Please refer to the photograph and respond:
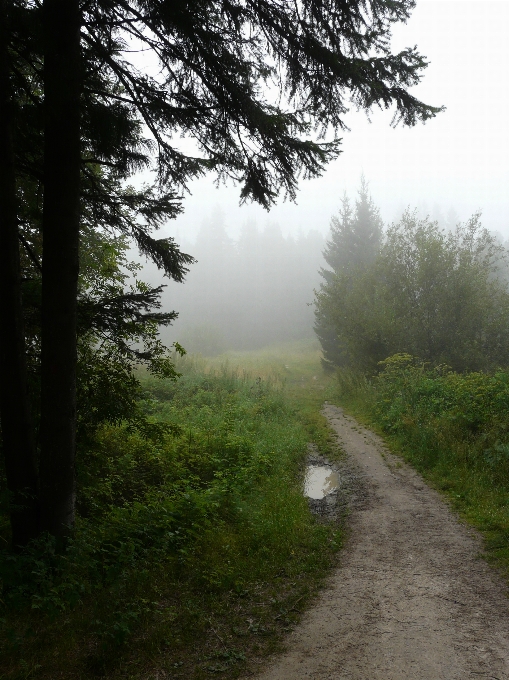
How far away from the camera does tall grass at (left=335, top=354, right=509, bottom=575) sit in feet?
20.2

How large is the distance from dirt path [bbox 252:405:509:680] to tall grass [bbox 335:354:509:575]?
444 millimetres

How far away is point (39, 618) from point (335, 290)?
20339mm

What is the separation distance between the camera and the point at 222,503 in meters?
6.33

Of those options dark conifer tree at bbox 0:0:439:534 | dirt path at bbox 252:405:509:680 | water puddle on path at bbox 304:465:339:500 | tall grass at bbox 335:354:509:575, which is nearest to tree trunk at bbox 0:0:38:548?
dark conifer tree at bbox 0:0:439:534

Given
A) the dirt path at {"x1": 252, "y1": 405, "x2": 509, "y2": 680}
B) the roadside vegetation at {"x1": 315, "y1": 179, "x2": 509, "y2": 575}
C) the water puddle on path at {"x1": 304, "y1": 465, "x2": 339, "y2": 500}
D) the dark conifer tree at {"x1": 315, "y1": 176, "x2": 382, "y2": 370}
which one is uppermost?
the dark conifer tree at {"x1": 315, "y1": 176, "x2": 382, "y2": 370}

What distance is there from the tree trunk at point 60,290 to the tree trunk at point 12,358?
0.60 ft

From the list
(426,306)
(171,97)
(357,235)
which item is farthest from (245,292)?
(171,97)

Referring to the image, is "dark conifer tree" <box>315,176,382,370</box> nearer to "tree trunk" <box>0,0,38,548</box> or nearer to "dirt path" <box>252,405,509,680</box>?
"dirt path" <box>252,405,509,680</box>

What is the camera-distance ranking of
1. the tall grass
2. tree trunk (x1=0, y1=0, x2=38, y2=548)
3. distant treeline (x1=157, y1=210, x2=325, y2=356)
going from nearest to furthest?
tree trunk (x1=0, y1=0, x2=38, y2=548) < the tall grass < distant treeline (x1=157, y1=210, x2=325, y2=356)

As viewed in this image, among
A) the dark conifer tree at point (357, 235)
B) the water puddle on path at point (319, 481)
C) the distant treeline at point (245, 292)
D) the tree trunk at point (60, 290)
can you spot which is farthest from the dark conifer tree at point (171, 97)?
the distant treeline at point (245, 292)

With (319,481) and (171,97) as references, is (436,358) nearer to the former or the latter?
(319,481)

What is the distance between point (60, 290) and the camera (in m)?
4.11

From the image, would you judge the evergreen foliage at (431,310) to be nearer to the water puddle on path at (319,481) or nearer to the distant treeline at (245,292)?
the water puddle on path at (319,481)

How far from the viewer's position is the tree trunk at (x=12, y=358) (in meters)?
3.96
